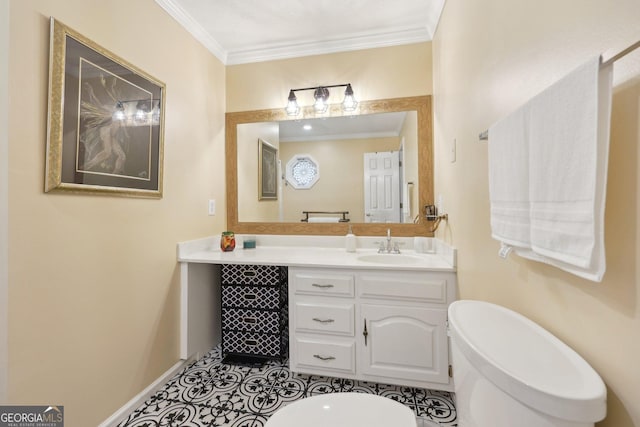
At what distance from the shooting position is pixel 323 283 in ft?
5.90

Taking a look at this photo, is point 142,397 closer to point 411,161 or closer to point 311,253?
point 311,253

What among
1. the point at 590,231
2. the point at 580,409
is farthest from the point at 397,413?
the point at 590,231

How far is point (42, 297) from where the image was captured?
1.17 m

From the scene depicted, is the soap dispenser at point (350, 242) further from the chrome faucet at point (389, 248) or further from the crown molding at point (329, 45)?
the crown molding at point (329, 45)

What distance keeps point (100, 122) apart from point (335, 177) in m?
1.54

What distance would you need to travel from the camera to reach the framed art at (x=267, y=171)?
250 cm

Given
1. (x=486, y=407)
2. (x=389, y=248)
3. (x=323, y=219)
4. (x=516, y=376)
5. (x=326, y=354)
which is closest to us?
(x=516, y=376)

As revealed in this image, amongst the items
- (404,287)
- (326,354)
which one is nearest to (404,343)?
(404,287)

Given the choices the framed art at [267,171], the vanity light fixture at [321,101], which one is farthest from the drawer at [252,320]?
the vanity light fixture at [321,101]

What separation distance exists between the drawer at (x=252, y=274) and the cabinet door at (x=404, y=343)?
64 cm

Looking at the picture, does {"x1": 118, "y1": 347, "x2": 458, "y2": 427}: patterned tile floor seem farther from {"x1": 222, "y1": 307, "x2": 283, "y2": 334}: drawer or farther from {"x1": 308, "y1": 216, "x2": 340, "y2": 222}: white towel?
{"x1": 308, "y1": 216, "x2": 340, "y2": 222}: white towel

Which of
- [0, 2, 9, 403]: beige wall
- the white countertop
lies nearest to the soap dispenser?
the white countertop

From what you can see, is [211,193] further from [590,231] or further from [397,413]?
[590,231]

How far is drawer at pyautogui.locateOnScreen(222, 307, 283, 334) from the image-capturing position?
2045 mm
